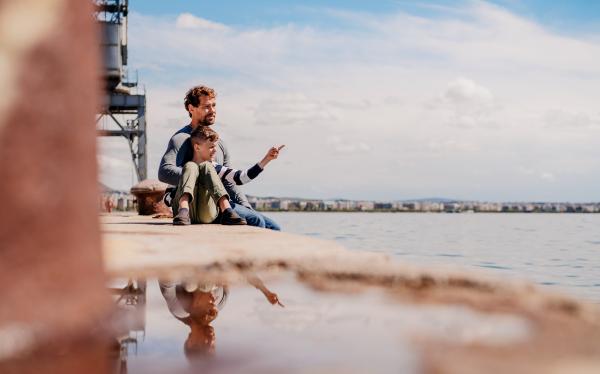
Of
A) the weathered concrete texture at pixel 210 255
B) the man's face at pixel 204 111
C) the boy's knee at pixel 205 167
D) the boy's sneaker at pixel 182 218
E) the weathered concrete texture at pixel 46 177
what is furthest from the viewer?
the man's face at pixel 204 111

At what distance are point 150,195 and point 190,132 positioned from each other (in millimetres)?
4545

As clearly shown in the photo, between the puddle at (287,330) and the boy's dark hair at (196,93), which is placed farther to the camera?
the boy's dark hair at (196,93)

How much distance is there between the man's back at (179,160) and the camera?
16.0 ft

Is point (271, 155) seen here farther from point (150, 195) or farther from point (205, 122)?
point (150, 195)

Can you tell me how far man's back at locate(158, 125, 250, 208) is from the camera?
4871 millimetres

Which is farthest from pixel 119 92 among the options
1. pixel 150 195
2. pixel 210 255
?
pixel 210 255

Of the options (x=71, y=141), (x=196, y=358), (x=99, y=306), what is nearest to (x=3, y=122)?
(x=71, y=141)

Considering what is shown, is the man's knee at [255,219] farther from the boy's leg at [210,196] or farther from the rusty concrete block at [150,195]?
the rusty concrete block at [150,195]

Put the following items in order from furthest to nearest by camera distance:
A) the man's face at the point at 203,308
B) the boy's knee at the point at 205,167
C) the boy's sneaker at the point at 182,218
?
the boy's knee at the point at 205,167
the boy's sneaker at the point at 182,218
the man's face at the point at 203,308

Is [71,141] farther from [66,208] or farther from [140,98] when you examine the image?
[140,98]

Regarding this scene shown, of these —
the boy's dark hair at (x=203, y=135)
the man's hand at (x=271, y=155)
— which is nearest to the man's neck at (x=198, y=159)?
the boy's dark hair at (x=203, y=135)

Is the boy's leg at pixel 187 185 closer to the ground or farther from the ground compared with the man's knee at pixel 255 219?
farther from the ground

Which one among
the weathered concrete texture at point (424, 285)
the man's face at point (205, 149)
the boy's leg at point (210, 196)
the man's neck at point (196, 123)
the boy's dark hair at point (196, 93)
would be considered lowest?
the weathered concrete texture at point (424, 285)

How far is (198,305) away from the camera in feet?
4.84
